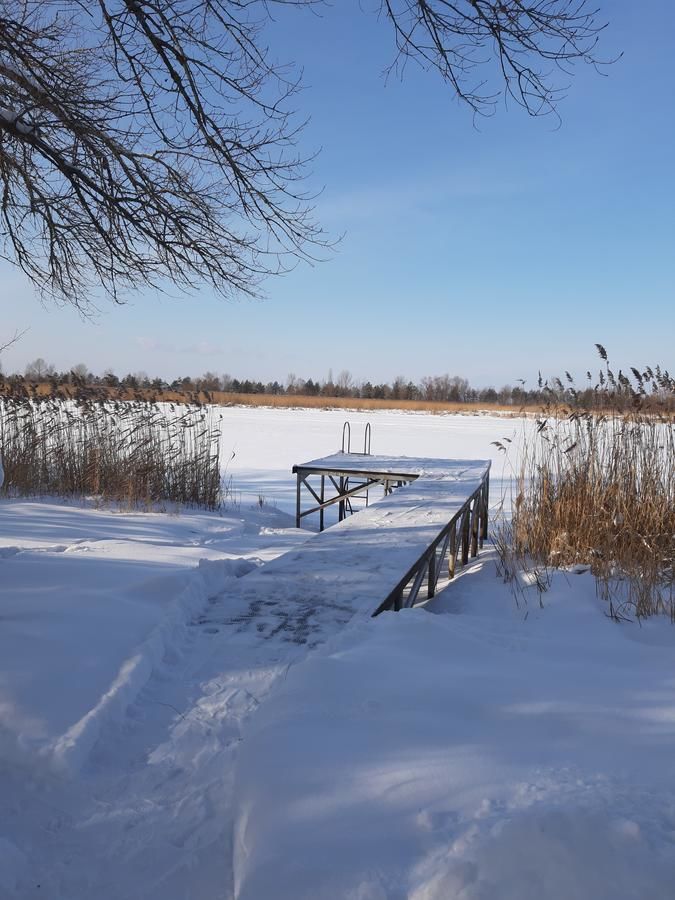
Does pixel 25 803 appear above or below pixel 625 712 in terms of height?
below

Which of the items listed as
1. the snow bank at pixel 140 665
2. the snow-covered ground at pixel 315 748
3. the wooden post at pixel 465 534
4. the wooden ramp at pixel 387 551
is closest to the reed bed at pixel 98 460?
the wooden ramp at pixel 387 551

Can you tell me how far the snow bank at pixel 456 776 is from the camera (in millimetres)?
1188

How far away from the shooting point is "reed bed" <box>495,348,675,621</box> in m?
3.63

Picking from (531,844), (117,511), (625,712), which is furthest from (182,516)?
(531,844)

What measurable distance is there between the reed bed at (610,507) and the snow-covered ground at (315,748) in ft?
1.84

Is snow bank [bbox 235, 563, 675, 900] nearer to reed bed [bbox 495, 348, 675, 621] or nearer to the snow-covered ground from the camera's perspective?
the snow-covered ground

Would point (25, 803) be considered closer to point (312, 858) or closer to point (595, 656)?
point (312, 858)

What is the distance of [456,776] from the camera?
1.52 m

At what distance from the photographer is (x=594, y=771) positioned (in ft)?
4.98


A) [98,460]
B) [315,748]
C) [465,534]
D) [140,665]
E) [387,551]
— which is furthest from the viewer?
[98,460]

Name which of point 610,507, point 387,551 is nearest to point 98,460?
point 387,551

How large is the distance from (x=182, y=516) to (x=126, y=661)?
172 inches

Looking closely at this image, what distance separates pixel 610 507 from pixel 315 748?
306 centimetres

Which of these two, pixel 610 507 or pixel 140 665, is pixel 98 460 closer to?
pixel 140 665
